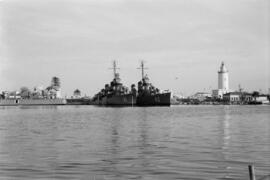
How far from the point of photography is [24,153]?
2400 centimetres

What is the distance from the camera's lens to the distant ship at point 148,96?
191 metres

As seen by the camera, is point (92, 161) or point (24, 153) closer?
point (92, 161)

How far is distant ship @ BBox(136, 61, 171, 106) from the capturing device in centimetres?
19138

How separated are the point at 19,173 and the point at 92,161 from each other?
3906 mm

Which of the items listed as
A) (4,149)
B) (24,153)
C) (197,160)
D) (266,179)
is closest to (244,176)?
(197,160)

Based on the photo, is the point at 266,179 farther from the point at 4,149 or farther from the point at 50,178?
the point at 4,149

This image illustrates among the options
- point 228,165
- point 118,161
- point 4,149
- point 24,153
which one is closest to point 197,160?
point 228,165

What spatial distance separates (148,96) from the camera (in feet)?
629

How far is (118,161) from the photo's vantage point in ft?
67.9

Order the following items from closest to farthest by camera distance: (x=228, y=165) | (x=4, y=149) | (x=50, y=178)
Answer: (x=50, y=178), (x=228, y=165), (x=4, y=149)

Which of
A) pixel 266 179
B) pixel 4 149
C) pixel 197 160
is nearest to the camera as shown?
pixel 266 179

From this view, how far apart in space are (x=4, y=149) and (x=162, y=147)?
9558 mm

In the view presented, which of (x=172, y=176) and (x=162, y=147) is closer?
(x=172, y=176)

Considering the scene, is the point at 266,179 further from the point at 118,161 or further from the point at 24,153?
the point at 24,153
